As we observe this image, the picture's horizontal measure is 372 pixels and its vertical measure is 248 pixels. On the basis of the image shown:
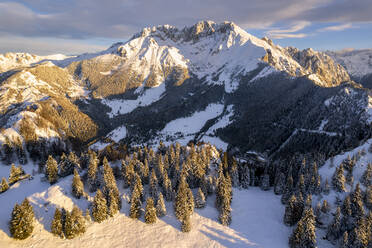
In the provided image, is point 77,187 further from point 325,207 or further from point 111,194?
point 325,207

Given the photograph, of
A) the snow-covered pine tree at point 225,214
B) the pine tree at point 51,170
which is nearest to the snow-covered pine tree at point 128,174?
the pine tree at point 51,170

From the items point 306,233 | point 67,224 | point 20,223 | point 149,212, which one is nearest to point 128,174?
point 149,212

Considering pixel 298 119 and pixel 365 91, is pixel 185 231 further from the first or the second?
pixel 365 91

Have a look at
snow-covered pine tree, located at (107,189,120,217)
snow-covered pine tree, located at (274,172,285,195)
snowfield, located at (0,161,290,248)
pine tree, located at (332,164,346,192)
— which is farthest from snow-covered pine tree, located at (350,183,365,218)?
snow-covered pine tree, located at (107,189,120,217)

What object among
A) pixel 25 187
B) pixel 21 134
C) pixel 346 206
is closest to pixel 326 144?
pixel 346 206

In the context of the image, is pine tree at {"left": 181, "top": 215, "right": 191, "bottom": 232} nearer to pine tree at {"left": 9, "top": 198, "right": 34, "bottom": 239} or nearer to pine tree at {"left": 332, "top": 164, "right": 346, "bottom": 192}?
pine tree at {"left": 9, "top": 198, "right": 34, "bottom": 239}

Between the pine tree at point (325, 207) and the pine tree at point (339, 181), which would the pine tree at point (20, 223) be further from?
the pine tree at point (339, 181)
